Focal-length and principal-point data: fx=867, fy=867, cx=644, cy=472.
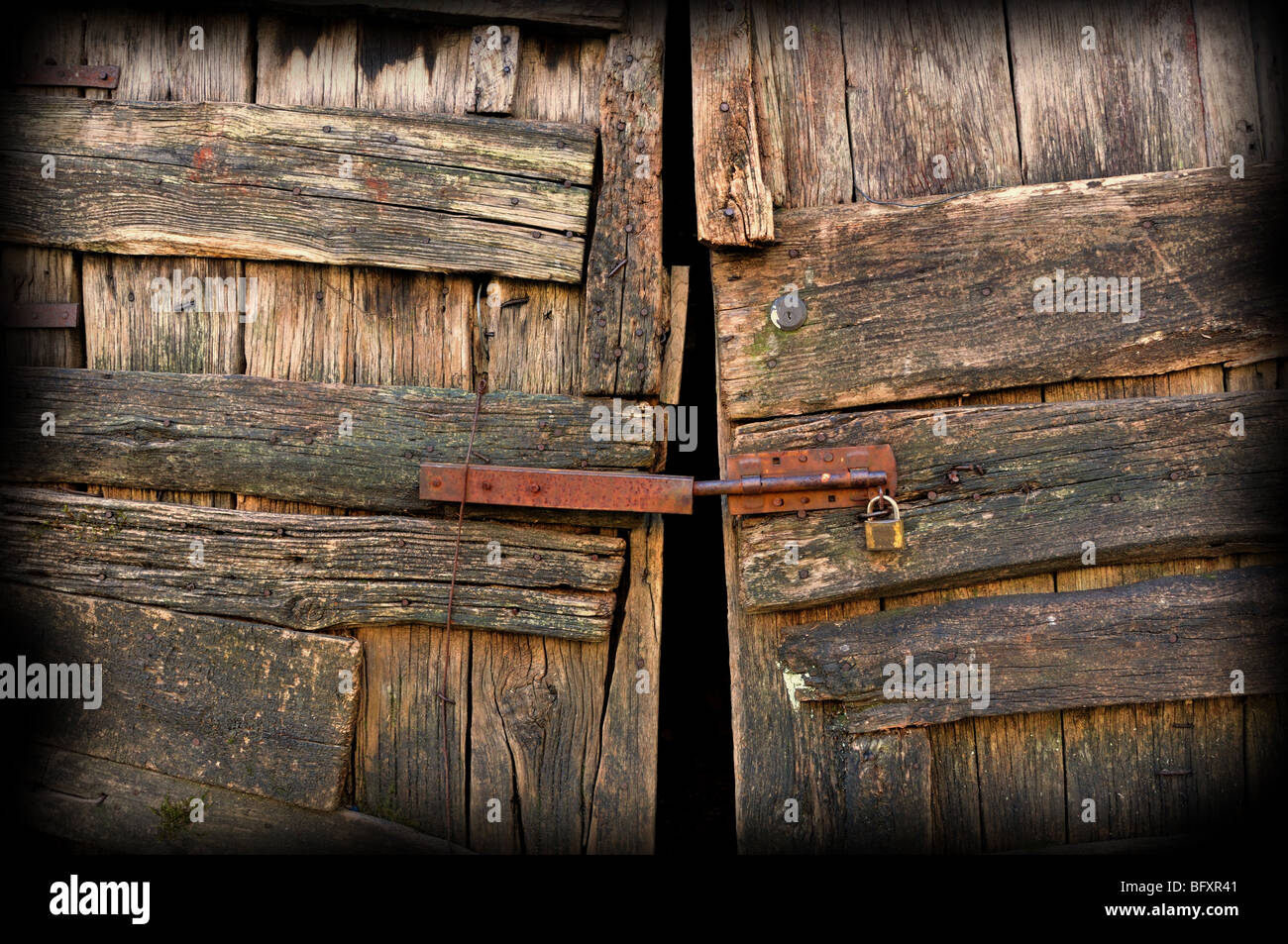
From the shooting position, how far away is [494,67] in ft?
7.59

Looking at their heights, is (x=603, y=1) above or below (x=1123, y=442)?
above

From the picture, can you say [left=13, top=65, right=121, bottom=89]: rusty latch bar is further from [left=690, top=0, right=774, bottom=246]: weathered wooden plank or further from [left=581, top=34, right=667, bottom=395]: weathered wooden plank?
[left=690, top=0, right=774, bottom=246]: weathered wooden plank

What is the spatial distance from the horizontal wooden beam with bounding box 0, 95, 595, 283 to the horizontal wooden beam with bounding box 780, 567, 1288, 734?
1.26 m

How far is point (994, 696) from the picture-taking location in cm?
224

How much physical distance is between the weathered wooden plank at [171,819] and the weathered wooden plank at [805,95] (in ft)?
6.64

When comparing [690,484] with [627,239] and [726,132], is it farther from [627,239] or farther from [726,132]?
[726,132]

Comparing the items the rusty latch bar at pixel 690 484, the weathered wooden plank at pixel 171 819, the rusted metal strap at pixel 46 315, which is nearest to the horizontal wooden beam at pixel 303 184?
the rusted metal strap at pixel 46 315

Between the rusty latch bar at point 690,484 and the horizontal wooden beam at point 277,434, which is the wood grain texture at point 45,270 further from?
the rusty latch bar at point 690,484

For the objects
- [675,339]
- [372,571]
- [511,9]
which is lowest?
[372,571]

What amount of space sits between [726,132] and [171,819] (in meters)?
2.36

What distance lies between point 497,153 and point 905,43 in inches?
44.2

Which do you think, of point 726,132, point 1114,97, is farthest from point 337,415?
point 1114,97
